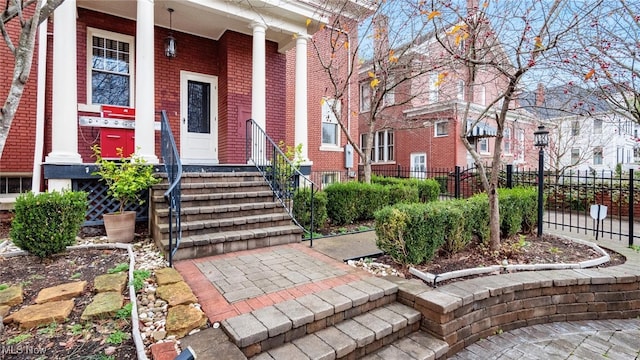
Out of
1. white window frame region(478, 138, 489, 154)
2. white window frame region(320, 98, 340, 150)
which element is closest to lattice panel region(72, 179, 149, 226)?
white window frame region(320, 98, 340, 150)

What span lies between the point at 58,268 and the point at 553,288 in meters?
5.74

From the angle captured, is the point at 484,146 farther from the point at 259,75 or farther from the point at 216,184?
the point at 216,184

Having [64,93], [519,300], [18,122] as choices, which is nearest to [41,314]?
[64,93]

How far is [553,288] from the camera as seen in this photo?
357 cm

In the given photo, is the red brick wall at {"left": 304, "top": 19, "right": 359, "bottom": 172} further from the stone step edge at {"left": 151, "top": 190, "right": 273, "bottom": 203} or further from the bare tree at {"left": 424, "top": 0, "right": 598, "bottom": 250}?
the bare tree at {"left": 424, "top": 0, "right": 598, "bottom": 250}

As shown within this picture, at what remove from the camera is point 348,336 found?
8.46ft

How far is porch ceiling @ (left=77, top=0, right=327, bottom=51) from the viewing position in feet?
20.7

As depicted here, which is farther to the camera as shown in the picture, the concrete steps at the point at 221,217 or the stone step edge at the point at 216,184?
the stone step edge at the point at 216,184

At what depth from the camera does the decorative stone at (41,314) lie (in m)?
2.44

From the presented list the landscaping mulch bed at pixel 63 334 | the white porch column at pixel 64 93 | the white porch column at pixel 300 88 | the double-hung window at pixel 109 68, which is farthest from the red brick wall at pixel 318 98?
the landscaping mulch bed at pixel 63 334

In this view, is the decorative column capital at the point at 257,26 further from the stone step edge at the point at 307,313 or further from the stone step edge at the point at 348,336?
the stone step edge at the point at 348,336

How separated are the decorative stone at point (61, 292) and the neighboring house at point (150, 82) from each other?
2.68 m

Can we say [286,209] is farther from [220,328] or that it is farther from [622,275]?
[622,275]

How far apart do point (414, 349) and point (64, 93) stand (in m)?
6.15
